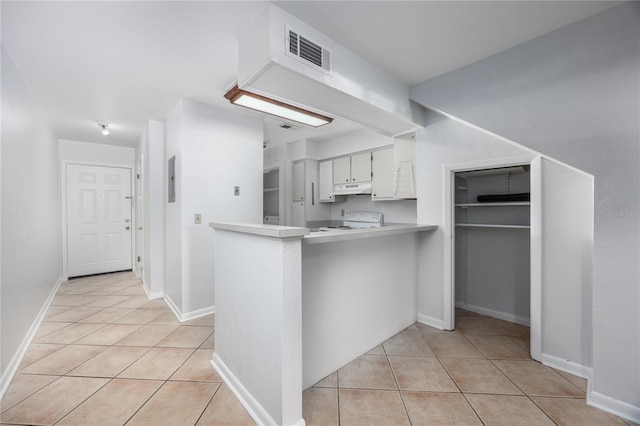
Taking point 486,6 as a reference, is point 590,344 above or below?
below

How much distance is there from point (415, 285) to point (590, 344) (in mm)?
1350

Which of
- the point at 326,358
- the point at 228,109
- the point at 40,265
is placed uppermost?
the point at 228,109

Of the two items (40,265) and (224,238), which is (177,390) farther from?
(40,265)

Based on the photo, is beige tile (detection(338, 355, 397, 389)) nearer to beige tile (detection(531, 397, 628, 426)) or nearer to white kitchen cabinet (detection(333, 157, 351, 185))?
beige tile (detection(531, 397, 628, 426))

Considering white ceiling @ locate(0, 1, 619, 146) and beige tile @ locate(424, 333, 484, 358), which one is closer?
white ceiling @ locate(0, 1, 619, 146)

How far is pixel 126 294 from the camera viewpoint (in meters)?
3.85

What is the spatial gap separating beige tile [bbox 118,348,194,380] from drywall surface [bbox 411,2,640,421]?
2.86 meters

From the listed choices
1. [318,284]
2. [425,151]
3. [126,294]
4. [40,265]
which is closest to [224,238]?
[318,284]

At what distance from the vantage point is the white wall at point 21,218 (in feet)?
6.38

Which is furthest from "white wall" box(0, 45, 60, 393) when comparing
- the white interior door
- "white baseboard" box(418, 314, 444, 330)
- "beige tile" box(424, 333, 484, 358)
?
Result: "white baseboard" box(418, 314, 444, 330)

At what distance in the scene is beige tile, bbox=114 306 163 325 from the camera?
2.92 metres

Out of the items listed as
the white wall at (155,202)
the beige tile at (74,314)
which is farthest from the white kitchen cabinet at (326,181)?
the beige tile at (74,314)

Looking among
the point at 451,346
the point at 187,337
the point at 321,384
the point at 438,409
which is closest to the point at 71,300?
the point at 187,337

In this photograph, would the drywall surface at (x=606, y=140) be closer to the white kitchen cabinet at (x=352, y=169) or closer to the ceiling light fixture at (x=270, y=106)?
the ceiling light fixture at (x=270, y=106)
